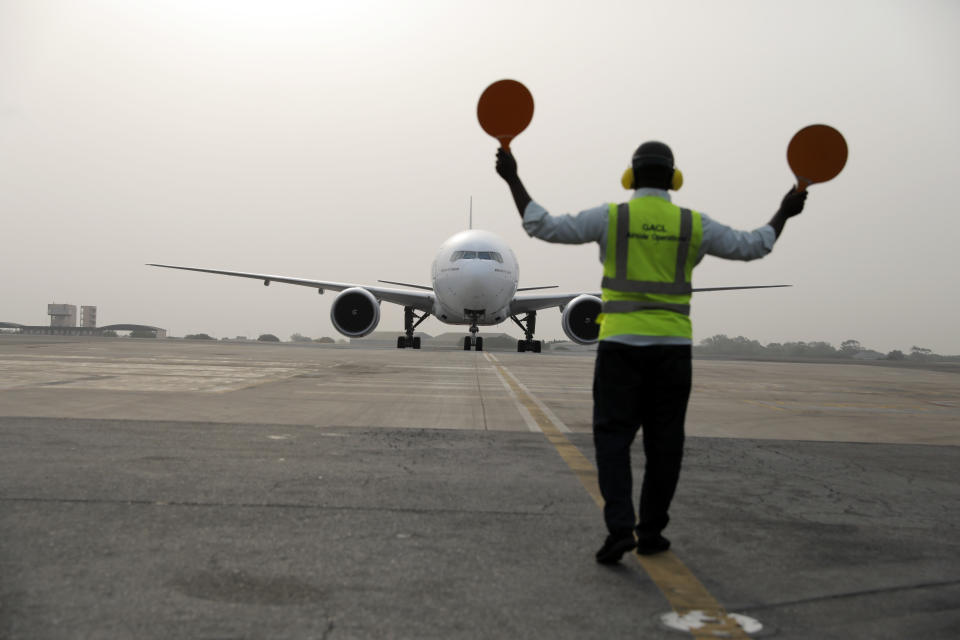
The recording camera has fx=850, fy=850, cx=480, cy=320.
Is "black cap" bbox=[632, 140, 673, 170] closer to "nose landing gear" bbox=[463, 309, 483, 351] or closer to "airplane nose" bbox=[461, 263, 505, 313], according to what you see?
"airplane nose" bbox=[461, 263, 505, 313]

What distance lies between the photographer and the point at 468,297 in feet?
87.4

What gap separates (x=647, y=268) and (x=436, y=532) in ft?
4.53

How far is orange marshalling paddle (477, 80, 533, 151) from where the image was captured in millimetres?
4059

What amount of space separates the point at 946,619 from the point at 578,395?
8291 mm

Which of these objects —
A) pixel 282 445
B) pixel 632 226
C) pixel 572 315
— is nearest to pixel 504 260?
pixel 572 315

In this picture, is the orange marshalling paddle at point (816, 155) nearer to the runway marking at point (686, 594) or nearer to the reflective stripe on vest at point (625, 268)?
the reflective stripe on vest at point (625, 268)

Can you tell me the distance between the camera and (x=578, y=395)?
10.9 meters

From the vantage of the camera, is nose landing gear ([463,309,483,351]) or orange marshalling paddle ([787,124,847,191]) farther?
nose landing gear ([463,309,483,351])

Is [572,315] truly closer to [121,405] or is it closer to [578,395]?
[578,395]

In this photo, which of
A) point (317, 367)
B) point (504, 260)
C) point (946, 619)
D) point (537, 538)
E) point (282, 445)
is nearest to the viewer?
point (946, 619)

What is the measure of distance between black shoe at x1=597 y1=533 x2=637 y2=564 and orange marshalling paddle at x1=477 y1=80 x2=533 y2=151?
73.5 inches

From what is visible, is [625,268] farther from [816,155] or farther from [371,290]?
[371,290]

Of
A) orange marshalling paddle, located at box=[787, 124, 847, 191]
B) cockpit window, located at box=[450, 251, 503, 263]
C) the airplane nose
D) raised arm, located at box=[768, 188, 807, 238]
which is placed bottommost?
raised arm, located at box=[768, 188, 807, 238]

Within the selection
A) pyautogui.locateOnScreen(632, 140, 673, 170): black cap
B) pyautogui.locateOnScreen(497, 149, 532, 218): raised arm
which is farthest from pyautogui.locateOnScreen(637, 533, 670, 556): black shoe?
pyautogui.locateOnScreen(632, 140, 673, 170): black cap
